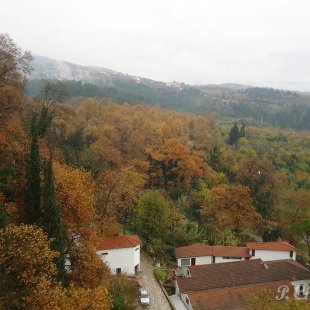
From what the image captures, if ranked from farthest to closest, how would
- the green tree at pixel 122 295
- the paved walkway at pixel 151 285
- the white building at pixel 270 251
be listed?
the white building at pixel 270 251
the paved walkway at pixel 151 285
the green tree at pixel 122 295

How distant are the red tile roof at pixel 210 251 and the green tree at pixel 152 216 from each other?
8.36ft

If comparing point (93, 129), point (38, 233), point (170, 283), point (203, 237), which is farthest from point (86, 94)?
point (38, 233)

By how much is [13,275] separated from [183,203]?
32.0 meters

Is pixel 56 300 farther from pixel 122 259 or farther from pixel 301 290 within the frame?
pixel 301 290

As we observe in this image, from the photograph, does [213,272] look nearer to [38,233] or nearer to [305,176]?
[38,233]

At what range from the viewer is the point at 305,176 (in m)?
76.1

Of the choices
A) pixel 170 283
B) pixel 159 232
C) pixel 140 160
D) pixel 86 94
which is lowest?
pixel 170 283

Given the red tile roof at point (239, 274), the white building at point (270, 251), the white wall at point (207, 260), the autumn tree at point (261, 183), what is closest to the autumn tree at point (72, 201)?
the red tile roof at point (239, 274)

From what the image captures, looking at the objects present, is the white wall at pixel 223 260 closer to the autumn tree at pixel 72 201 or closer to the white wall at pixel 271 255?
the white wall at pixel 271 255

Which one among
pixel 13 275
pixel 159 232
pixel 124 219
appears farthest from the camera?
pixel 124 219

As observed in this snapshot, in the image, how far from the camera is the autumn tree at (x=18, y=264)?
16.1 meters

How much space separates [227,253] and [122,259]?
10267mm

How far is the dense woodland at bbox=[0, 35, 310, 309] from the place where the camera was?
17203mm

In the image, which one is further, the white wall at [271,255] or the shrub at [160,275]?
the white wall at [271,255]
